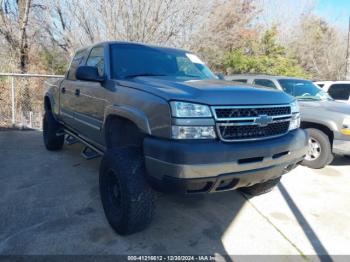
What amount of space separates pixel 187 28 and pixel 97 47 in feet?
31.3

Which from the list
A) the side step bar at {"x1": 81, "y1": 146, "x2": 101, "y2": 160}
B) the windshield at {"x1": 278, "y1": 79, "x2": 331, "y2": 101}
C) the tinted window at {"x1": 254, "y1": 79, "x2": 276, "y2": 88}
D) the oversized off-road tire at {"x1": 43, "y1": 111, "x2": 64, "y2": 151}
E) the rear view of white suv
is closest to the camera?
the side step bar at {"x1": 81, "y1": 146, "x2": 101, "y2": 160}

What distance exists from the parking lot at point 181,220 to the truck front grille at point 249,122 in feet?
3.39

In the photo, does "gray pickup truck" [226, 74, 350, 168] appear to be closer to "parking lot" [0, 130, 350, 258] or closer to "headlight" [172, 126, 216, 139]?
"parking lot" [0, 130, 350, 258]

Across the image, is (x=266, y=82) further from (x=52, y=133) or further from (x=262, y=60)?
(x=262, y=60)

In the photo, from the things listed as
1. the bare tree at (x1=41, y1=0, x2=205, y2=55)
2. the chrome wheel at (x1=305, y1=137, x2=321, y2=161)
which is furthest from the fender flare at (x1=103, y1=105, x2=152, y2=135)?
the bare tree at (x1=41, y1=0, x2=205, y2=55)

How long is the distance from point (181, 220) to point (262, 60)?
42.2 feet

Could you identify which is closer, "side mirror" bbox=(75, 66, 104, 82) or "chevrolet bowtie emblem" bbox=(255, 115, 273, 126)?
"chevrolet bowtie emblem" bbox=(255, 115, 273, 126)

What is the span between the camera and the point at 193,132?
8.32 ft

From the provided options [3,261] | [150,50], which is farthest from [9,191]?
[150,50]

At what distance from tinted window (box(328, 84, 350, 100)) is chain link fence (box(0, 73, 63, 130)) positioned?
7757 mm

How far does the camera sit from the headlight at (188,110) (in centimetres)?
254

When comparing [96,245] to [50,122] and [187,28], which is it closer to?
[50,122]

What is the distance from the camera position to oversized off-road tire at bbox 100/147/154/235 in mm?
2818

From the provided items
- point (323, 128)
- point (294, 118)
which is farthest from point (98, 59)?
point (323, 128)
